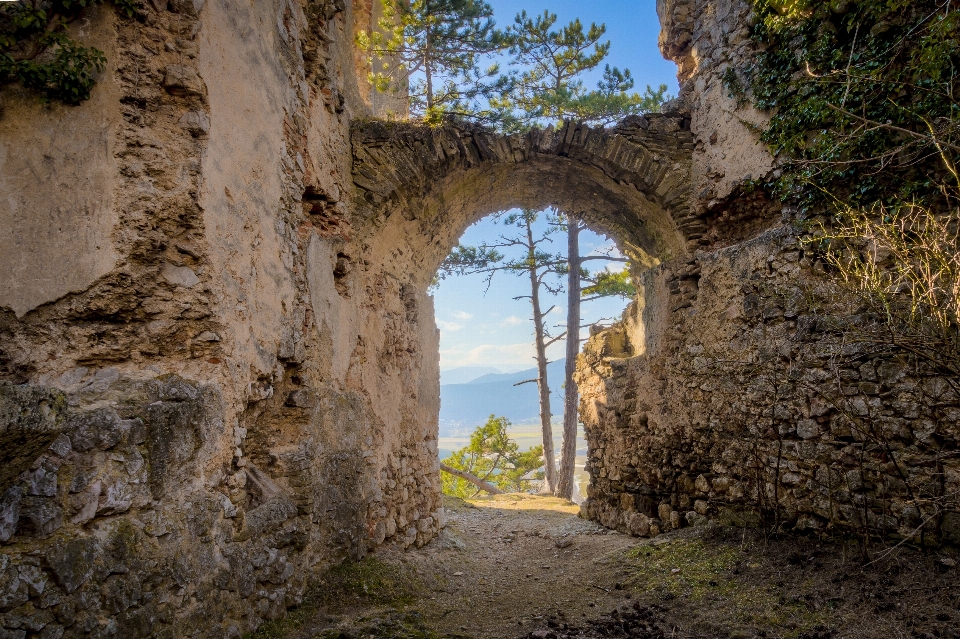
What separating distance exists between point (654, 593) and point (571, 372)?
830cm

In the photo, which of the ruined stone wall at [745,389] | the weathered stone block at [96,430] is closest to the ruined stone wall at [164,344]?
the weathered stone block at [96,430]

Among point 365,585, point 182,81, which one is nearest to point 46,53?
point 182,81

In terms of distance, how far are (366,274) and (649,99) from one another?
7969 mm

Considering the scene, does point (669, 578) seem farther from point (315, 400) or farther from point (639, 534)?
point (315, 400)

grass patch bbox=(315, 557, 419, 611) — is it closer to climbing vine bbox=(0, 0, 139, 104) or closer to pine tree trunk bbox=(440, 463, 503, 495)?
climbing vine bbox=(0, 0, 139, 104)

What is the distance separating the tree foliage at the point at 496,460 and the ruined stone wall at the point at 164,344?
1065 centimetres

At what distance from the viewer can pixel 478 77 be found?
436 inches

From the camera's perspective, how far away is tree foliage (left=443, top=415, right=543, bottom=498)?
15.1m

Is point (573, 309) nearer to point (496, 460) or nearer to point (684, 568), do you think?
point (496, 460)

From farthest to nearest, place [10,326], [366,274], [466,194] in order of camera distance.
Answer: [466,194] → [366,274] → [10,326]

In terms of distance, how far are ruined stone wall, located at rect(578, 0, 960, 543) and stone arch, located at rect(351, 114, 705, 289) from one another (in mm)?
289

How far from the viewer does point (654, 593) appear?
166 inches

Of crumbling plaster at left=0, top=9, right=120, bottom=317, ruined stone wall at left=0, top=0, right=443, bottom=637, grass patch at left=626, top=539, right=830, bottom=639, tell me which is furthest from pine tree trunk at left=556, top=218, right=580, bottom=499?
crumbling plaster at left=0, top=9, right=120, bottom=317

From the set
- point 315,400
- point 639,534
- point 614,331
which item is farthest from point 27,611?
point 614,331
